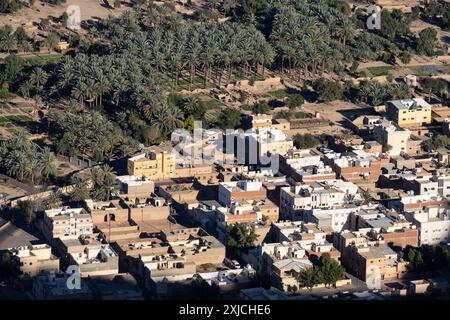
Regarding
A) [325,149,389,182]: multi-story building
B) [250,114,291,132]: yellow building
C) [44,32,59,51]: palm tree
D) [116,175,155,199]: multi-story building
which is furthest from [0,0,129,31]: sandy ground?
[325,149,389,182]: multi-story building

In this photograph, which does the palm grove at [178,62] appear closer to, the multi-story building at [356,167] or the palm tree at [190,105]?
the palm tree at [190,105]

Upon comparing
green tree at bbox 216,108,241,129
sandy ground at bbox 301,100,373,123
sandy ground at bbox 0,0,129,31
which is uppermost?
sandy ground at bbox 0,0,129,31

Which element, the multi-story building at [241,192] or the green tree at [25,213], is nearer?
the green tree at [25,213]

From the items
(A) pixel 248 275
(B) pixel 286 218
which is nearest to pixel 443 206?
(B) pixel 286 218

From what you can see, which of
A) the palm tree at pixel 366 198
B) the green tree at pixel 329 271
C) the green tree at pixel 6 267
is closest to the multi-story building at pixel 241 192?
the palm tree at pixel 366 198

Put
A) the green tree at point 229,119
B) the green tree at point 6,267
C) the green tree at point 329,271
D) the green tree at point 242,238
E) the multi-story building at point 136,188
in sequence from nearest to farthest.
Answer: the green tree at point 329,271 → the green tree at point 6,267 → the green tree at point 242,238 → the multi-story building at point 136,188 → the green tree at point 229,119

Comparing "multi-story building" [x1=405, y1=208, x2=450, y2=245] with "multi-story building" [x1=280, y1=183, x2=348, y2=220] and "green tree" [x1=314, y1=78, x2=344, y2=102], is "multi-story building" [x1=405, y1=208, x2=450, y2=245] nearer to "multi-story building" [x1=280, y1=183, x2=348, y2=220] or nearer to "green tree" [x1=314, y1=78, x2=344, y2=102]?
"multi-story building" [x1=280, y1=183, x2=348, y2=220]

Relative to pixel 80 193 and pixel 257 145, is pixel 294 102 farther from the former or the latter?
pixel 80 193

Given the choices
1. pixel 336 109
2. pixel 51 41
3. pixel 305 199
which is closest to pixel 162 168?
pixel 305 199
